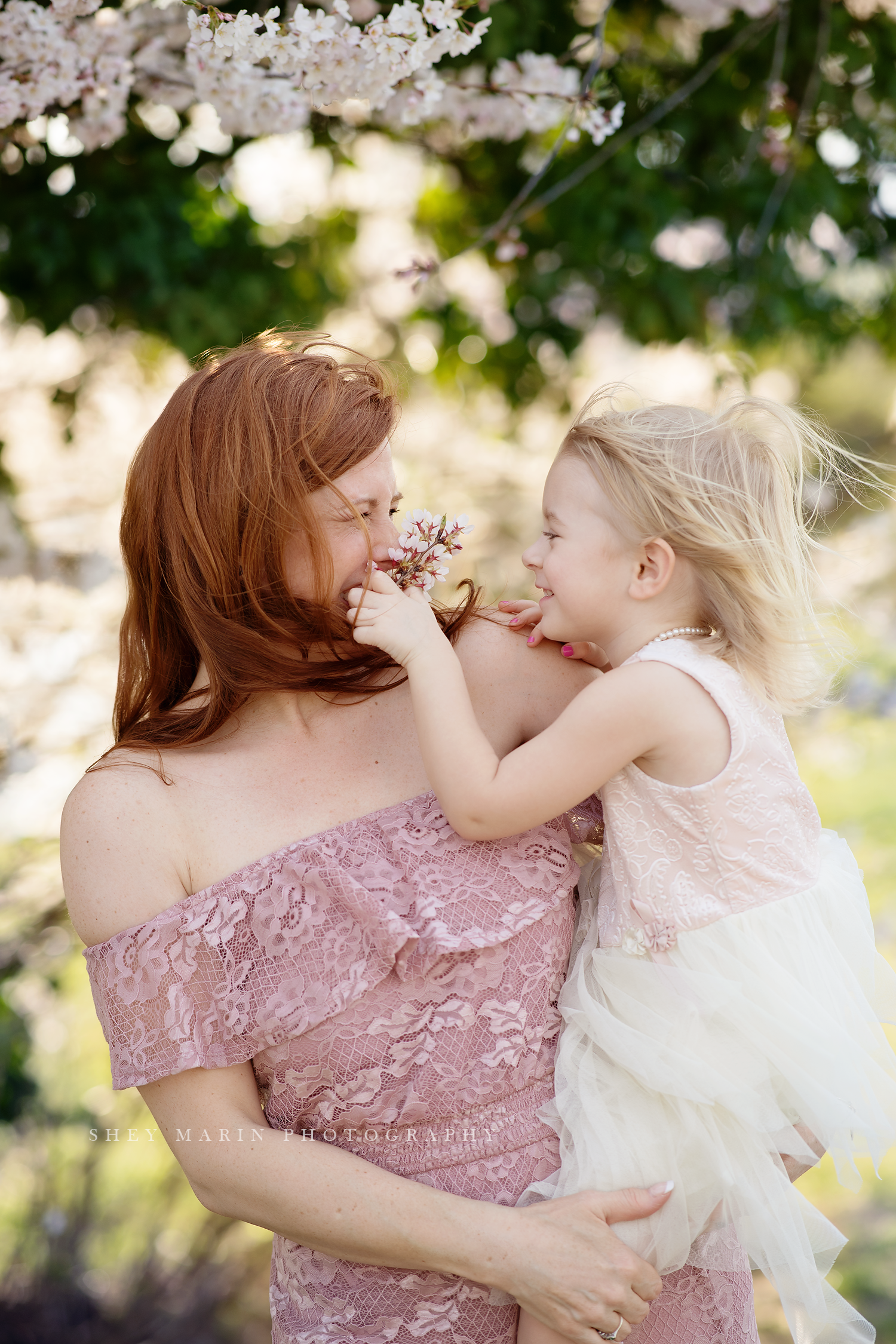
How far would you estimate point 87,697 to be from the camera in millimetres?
3465

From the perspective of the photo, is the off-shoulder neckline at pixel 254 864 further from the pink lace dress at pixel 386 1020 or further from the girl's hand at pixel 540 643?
the girl's hand at pixel 540 643

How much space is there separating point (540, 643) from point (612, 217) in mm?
1702

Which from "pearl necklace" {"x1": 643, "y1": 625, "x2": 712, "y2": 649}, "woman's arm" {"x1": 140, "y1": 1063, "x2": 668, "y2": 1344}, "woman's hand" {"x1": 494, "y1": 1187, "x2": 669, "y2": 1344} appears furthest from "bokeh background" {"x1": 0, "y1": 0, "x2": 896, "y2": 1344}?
"woman's hand" {"x1": 494, "y1": 1187, "x2": 669, "y2": 1344}

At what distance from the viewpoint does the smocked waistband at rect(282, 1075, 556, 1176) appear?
5.08ft

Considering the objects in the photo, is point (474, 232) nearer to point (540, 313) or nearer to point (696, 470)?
point (540, 313)

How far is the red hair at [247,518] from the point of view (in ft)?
5.33

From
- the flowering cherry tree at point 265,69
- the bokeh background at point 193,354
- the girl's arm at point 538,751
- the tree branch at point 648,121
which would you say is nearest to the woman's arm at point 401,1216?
the girl's arm at point 538,751

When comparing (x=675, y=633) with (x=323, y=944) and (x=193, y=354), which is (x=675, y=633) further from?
(x=193, y=354)

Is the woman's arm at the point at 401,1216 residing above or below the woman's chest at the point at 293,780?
below

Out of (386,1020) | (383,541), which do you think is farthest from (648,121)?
(386,1020)

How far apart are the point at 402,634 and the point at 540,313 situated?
204 cm

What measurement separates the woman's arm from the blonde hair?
0.85 metres

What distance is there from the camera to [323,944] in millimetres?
1516

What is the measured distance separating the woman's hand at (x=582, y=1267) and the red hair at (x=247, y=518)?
34.8 inches
